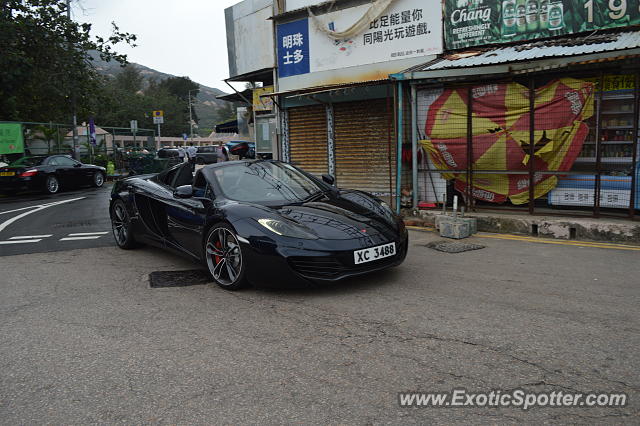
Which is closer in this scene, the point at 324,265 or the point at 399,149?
the point at 324,265

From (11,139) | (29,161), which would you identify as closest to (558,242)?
(29,161)

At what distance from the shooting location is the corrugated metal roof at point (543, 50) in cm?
743

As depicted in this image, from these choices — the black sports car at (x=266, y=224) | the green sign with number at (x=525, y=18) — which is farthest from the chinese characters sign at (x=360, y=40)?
the black sports car at (x=266, y=224)

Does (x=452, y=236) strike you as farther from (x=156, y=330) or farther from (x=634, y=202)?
(x=156, y=330)

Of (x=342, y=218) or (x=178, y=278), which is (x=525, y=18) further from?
(x=178, y=278)

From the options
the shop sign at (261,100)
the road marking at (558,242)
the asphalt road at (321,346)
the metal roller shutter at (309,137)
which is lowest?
the road marking at (558,242)

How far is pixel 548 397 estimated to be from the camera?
2723 millimetres

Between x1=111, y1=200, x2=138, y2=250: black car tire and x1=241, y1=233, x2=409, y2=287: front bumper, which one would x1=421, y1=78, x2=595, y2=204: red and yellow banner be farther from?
x1=111, y1=200, x2=138, y2=250: black car tire

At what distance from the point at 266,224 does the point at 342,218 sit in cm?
77

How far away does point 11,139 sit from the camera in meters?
19.4

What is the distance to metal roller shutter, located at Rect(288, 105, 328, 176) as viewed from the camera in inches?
497

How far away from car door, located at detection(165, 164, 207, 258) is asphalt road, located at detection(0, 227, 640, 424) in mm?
606

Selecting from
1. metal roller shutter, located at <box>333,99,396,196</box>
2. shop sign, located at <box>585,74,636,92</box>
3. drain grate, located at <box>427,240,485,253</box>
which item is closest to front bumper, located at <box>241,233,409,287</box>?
drain grate, located at <box>427,240,485,253</box>

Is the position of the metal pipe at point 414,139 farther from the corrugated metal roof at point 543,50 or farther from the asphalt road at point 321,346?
the asphalt road at point 321,346
